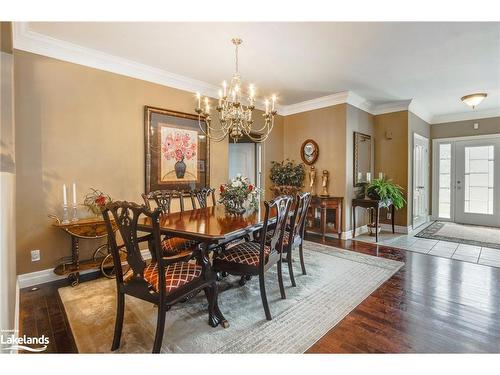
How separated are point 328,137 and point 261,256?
136 inches

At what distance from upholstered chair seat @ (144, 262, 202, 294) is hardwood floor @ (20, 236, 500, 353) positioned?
0.67m

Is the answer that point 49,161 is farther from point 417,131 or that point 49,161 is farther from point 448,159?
point 448,159

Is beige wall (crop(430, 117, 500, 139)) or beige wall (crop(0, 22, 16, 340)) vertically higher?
beige wall (crop(430, 117, 500, 139))

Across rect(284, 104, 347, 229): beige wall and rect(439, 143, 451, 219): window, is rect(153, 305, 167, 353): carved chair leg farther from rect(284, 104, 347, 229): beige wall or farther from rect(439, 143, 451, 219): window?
rect(439, 143, 451, 219): window

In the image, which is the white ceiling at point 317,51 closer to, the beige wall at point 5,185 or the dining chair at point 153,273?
the beige wall at point 5,185

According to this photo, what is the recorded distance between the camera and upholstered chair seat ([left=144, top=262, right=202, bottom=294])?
167 centimetres

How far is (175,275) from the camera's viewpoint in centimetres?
175

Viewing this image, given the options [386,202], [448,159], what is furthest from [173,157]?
[448,159]

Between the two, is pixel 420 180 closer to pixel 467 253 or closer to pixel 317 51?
pixel 467 253

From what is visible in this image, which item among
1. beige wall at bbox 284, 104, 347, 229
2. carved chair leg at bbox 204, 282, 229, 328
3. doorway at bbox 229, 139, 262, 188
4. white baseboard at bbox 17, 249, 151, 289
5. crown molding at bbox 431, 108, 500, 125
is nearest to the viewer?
carved chair leg at bbox 204, 282, 229, 328

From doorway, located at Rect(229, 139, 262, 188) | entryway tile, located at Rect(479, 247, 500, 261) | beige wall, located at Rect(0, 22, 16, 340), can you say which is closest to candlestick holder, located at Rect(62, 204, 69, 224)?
beige wall, located at Rect(0, 22, 16, 340)

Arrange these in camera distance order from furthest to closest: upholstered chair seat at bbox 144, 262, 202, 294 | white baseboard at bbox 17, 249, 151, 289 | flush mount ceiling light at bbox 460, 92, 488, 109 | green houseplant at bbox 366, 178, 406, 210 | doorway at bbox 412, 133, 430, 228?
doorway at bbox 412, 133, 430, 228 → green houseplant at bbox 366, 178, 406, 210 → flush mount ceiling light at bbox 460, 92, 488, 109 → white baseboard at bbox 17, 249, 151, 289 → upholstered chair seat at bbox 144, 262, 202, 294

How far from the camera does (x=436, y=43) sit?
9.11ft
